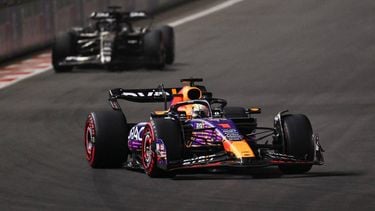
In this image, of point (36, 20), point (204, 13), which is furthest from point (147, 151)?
point (204, 13)

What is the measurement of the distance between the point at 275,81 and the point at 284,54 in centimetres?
436

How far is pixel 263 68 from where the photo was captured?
31625 millimetres

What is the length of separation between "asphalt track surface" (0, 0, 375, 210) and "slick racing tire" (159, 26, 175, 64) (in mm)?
408

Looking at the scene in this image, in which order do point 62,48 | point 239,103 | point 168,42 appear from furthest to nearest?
point 168,42 → point 62,48 → point 239,103

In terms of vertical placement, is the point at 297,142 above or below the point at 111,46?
below

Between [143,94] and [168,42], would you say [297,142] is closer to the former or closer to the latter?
[143,94]

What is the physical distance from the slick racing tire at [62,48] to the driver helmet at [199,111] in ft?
46.9

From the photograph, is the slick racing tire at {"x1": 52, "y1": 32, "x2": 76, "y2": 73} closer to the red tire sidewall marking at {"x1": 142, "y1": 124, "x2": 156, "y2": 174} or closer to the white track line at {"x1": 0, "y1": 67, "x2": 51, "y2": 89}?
the white track line at {"x1": 0, "y1": 67, "x2": 51, "y2": 89}

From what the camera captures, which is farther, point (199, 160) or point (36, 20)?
point (36, 20)

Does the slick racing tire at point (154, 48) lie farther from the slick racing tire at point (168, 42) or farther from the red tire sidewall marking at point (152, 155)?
the red tire sidewall marking at point (152, 155)

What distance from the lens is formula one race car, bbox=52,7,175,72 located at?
31.4 metres

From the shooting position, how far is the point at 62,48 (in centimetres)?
3170

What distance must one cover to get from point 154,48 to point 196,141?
14.6m

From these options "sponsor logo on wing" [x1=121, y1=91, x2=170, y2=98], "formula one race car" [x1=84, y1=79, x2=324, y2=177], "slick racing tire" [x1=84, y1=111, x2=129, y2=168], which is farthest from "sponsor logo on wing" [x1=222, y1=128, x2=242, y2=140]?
"sponsor logo on wing" [x1=121, y1=91, x2=170, y2=98]
